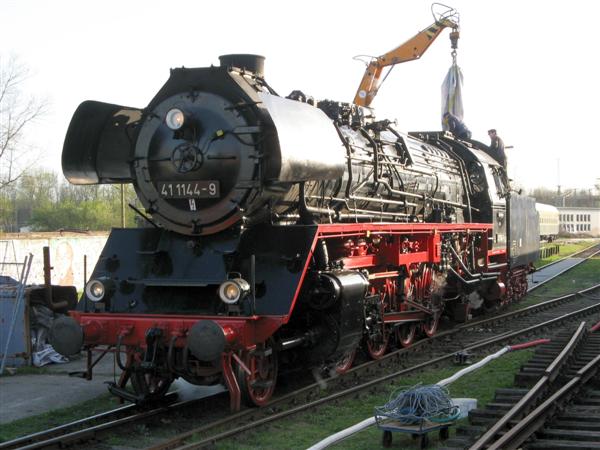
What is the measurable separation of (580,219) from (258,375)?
104495 mm

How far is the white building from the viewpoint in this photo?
10212 cm

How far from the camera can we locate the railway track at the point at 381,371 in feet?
22.7

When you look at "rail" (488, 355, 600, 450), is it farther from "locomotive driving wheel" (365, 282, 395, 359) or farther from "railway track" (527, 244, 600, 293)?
"railway track" (527, 244, 600, 293)

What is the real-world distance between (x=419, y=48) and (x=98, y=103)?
18.0 m

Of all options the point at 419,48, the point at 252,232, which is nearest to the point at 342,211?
the point at 252,232

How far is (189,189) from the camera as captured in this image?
8.09 meters

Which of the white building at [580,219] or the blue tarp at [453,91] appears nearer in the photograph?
the blue tarp at [453,91]

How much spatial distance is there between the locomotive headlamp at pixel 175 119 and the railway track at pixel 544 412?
4342 mm

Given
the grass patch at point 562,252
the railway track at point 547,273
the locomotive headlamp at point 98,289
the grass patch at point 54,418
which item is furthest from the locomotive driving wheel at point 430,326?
the grass patch at point 562,252

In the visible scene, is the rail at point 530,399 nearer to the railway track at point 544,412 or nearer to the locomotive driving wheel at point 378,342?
the railway track at point 544,412

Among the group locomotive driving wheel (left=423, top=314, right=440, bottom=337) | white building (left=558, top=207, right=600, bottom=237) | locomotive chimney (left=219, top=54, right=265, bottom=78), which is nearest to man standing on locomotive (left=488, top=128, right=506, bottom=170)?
locomotive driving wheel (left=423, top=314, right=440, bottom=337)

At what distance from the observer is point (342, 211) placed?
964 cm

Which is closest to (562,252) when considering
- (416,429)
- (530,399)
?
(530,399)

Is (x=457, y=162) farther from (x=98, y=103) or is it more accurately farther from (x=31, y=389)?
(x=31, y=389)
